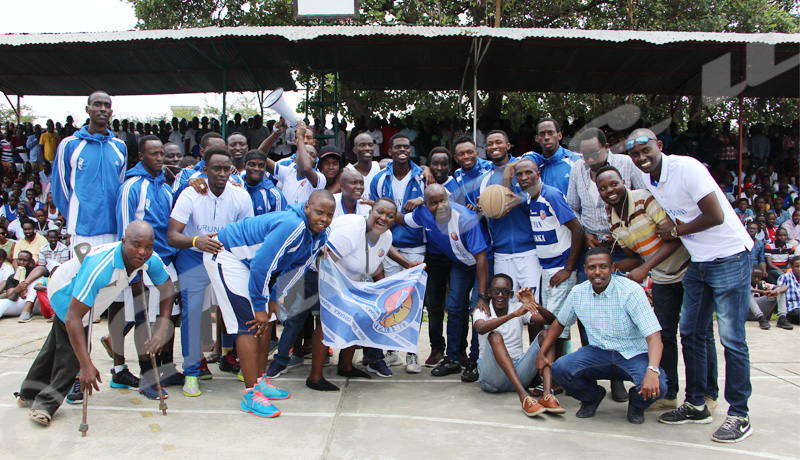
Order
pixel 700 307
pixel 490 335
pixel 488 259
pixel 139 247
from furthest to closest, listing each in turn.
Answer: pixel 488 259 < pixel 490 335 < pixel 700 307 < pixel 139 247

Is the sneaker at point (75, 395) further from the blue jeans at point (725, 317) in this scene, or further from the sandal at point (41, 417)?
the blue jeans at point (725, 317)

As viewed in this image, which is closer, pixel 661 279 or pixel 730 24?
pixel 661 279

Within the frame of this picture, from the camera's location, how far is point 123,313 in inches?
184

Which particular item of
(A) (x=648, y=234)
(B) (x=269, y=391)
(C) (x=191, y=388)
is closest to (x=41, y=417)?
(C) (x=191, y=388)

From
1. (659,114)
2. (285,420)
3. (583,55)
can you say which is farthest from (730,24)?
(285,420)

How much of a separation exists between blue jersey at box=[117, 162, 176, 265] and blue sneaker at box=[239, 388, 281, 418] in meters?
1.40

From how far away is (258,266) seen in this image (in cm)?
397

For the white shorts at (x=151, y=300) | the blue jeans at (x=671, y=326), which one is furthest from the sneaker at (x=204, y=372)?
the blue jeans at (x=671, y=326)

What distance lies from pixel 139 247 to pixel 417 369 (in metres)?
2.68

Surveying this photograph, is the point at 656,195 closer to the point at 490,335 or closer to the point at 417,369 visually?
the point at 490,335

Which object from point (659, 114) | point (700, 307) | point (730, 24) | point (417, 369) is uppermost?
point (730, 24)

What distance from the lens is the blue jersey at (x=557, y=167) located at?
199 inches

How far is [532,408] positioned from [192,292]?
2.84 metres

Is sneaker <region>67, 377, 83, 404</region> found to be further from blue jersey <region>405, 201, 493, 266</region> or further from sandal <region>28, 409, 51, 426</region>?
blue jersey <region>405, 201, 493, 266</region>
